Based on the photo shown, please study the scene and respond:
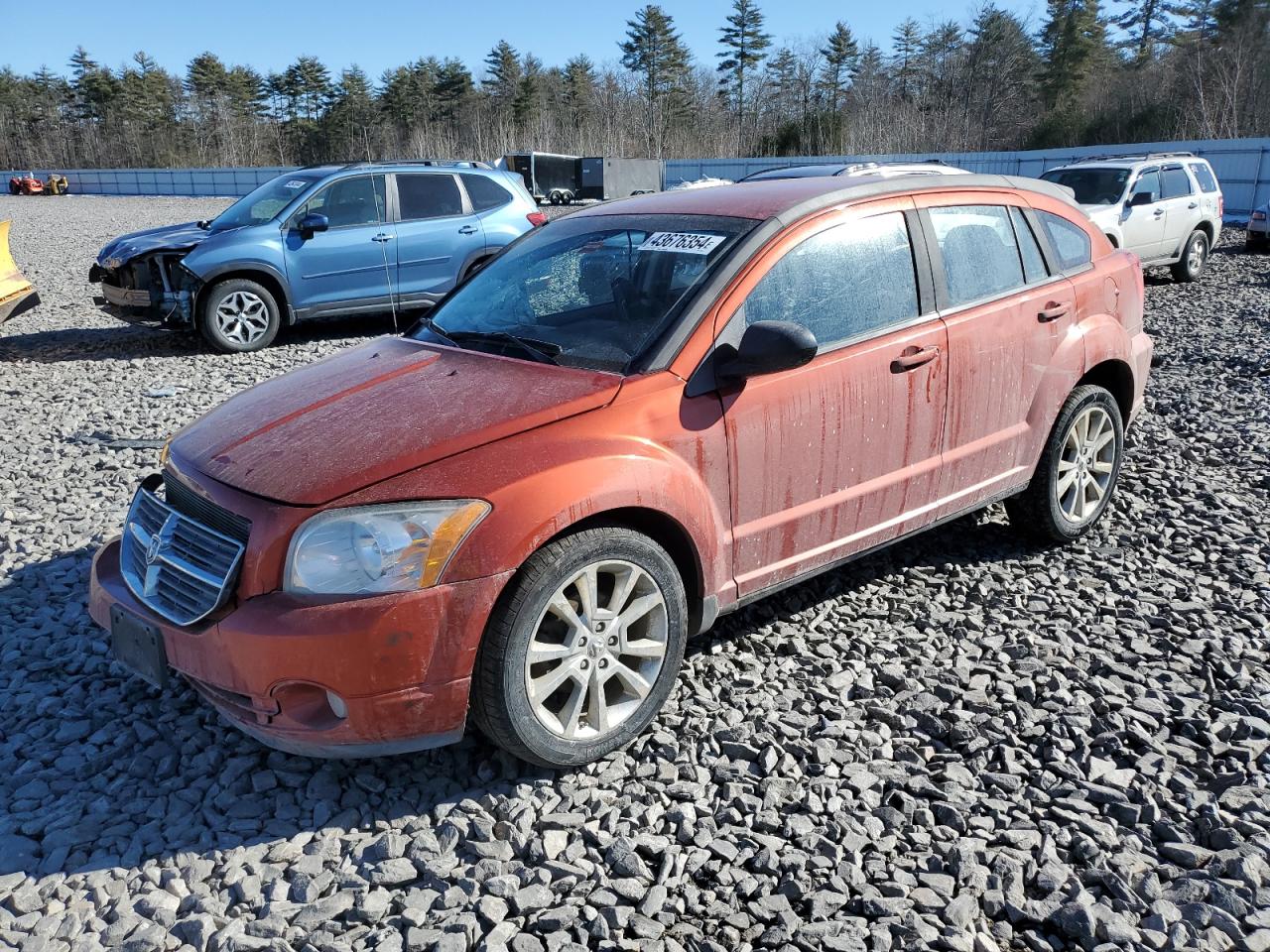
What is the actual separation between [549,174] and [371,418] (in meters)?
39.7

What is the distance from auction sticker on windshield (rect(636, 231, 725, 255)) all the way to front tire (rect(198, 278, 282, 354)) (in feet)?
24.0

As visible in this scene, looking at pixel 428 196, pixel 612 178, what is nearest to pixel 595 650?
pixel 428 196

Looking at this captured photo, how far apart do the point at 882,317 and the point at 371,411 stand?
6.39ft

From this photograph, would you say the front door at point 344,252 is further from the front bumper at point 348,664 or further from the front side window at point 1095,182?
the front side window at point 1095,182

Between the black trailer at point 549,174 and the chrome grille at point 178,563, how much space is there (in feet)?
122

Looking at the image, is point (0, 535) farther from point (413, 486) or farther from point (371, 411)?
point (413, 486)

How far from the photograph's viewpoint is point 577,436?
3055mm

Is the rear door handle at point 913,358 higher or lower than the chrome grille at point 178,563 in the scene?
higher

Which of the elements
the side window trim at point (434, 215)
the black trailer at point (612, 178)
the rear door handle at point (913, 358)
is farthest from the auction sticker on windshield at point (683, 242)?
the black trailer at point (612, 178)

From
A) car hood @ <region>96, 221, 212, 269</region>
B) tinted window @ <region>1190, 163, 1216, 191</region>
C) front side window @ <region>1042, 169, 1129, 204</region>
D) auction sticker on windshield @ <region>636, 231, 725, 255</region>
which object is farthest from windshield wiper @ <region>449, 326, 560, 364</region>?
tinted window @ <region>1190, 163, 1216, 191</region>

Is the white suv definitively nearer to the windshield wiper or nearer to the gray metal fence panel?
the gray metal fence panel

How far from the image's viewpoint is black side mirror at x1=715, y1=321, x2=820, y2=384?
10.5 ft

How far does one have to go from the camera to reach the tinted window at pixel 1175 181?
1441 cm

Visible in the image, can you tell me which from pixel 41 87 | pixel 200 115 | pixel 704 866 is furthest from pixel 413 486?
pixel 41 87
